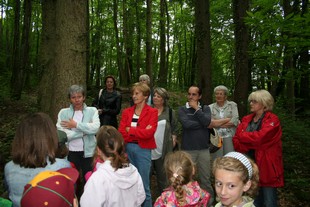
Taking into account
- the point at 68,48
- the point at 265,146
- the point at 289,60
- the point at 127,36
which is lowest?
the point at 265,146

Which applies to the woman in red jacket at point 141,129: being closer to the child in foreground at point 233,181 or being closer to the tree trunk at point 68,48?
the tree trunk at point 68,48

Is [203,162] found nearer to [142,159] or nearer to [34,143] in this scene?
[142,159]

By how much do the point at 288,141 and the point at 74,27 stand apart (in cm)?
683

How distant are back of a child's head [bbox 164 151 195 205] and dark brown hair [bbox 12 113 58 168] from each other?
112cm

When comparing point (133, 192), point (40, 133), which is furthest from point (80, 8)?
point (133, 192)

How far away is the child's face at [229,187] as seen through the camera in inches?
88.6

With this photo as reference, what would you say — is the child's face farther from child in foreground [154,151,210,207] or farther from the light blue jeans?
the light blue jeans

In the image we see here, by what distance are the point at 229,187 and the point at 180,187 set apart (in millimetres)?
582

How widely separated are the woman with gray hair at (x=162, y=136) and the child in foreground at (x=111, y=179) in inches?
73.5

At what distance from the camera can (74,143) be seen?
4.54 m

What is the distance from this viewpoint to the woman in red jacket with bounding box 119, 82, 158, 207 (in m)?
4.35

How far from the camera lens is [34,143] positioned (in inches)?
97.0

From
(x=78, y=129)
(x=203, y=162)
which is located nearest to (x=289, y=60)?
(x=203, y=162)

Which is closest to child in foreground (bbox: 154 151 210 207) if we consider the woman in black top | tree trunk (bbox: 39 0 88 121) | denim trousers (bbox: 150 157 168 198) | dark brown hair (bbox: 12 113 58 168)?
dark brown hair (bbox: 12 113 58 168)
